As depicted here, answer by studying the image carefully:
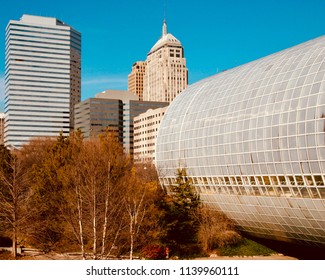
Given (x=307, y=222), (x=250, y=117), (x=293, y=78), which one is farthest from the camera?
(x=250, y=117)

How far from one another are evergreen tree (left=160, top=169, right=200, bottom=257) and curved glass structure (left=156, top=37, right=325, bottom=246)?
8.63ft

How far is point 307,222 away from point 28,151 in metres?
97.9

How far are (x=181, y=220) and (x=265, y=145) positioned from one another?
14816 mm

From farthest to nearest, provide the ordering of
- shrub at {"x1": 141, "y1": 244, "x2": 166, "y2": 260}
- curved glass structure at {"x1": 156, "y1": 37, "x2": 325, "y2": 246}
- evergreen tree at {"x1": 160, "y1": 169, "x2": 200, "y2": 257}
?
1. evergreen tree at {"x1": 160, "y1": 169, "x2": 200, "y2": 257}
2. shrub at {"x1": 141, "y1": 244, "x2": 166, "y2": 260}
3. curved glass structure at {"x1": 156, "y1": 37, "x2": 325, "y2": 246}

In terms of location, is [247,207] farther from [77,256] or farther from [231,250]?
[77,256]

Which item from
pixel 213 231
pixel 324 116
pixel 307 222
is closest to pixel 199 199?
pixel 213 231

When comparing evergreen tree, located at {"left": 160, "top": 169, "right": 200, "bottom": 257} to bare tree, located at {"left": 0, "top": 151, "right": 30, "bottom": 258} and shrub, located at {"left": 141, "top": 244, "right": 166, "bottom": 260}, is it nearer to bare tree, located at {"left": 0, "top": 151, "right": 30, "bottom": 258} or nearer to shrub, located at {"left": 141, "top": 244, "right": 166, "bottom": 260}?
shrub, located at {"left": 141, "top": 244, "right": 166, "bottom": 260}

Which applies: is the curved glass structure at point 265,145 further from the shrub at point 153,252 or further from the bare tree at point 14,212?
the bare tree at point 14,212

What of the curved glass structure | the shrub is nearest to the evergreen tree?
the shrub

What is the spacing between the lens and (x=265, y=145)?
49844 mm

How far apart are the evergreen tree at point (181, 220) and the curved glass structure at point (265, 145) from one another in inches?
104

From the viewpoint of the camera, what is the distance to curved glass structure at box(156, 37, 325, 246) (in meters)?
44.8

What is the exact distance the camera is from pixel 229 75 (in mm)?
66125

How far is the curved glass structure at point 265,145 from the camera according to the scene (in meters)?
44.8
